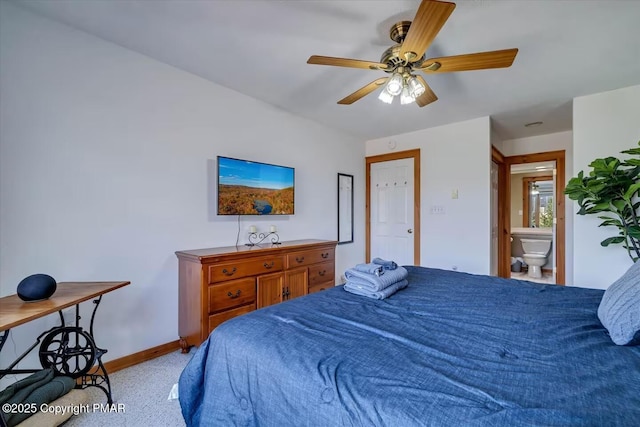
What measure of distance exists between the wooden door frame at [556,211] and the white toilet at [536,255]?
1.01m

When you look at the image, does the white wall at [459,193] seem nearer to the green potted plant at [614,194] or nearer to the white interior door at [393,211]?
the white interior door at [393,211]

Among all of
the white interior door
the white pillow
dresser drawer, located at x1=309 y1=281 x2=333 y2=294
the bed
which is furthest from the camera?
the white interior door

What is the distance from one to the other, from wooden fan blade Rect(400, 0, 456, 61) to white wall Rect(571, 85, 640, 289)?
2574 mm

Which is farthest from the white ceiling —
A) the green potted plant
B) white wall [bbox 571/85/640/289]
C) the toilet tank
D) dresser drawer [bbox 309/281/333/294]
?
the toilet tank

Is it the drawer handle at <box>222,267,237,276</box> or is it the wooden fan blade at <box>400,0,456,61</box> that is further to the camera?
the drawer handle at <box>222,267,237,276</box>

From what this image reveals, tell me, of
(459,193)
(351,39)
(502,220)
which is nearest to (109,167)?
(351,39)

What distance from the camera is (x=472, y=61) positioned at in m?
1.74

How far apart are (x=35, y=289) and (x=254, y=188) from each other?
1.83 metres

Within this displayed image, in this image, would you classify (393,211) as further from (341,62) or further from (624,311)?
(624,311)

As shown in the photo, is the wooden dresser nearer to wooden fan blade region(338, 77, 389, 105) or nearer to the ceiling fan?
wooden fan blade region(338, 77, 389, 105)

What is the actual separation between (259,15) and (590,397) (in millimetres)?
2324

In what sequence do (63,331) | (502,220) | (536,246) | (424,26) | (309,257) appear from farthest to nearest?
(536,246) → (502,220) → (309,257) → (63,331) → (424,26)

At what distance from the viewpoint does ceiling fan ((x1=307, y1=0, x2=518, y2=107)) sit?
1450 millimetres

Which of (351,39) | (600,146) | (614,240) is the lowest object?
(614,240)
